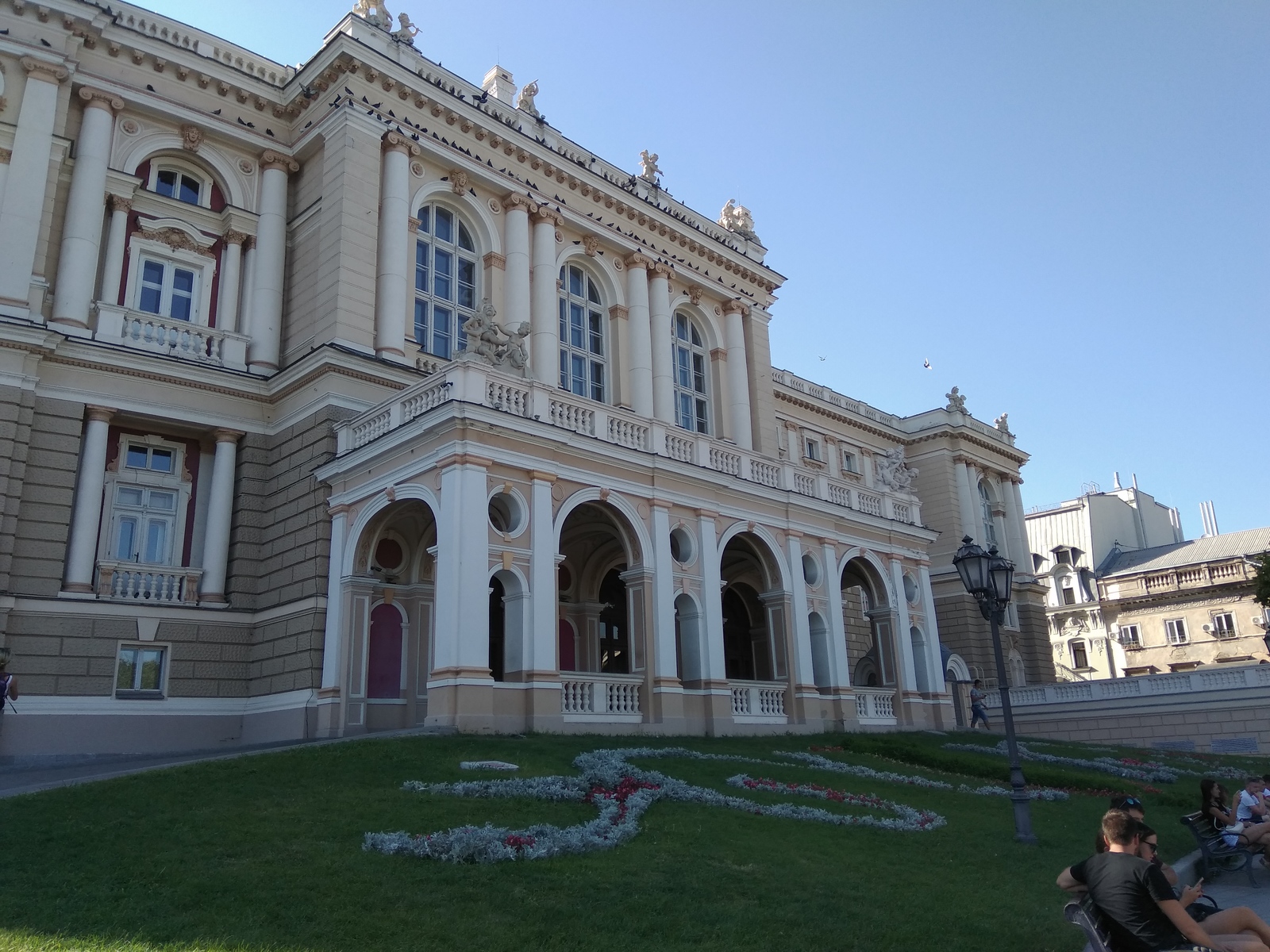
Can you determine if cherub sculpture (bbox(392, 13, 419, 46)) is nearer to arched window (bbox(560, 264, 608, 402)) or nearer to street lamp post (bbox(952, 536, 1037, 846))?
arched window (bbox(560, 264, 608, 402))

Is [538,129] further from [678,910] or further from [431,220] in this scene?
[678,910]

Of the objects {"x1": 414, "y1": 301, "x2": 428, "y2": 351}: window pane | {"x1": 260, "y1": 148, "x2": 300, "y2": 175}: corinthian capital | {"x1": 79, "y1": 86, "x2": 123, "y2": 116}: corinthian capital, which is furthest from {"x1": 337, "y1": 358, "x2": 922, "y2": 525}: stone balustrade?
{"x1": 79, "y1": 86, "x2": 123, "y2": 116}: corinthian capital

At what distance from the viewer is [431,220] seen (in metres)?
33.8

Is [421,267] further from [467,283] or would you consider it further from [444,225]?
[444,225]

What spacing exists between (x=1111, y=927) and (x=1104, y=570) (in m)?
83.7

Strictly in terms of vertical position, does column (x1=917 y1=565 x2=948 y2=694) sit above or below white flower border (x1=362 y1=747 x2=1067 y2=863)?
above

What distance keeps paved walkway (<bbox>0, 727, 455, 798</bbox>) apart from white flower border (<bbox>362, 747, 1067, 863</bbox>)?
4727 millimetres

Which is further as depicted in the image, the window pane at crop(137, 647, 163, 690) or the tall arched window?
the tall arched window

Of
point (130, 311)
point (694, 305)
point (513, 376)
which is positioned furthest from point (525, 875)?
point (694, 305)

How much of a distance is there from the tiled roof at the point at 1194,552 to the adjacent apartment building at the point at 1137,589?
9 cm

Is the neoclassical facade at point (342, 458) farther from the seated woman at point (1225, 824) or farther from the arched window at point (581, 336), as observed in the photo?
the seated woman at point (1225, 824)

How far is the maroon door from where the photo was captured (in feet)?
89.6

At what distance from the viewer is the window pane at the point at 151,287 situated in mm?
29797

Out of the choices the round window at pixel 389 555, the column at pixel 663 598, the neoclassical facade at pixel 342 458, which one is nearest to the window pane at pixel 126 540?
the neoclassical facade at pixel 342 458
